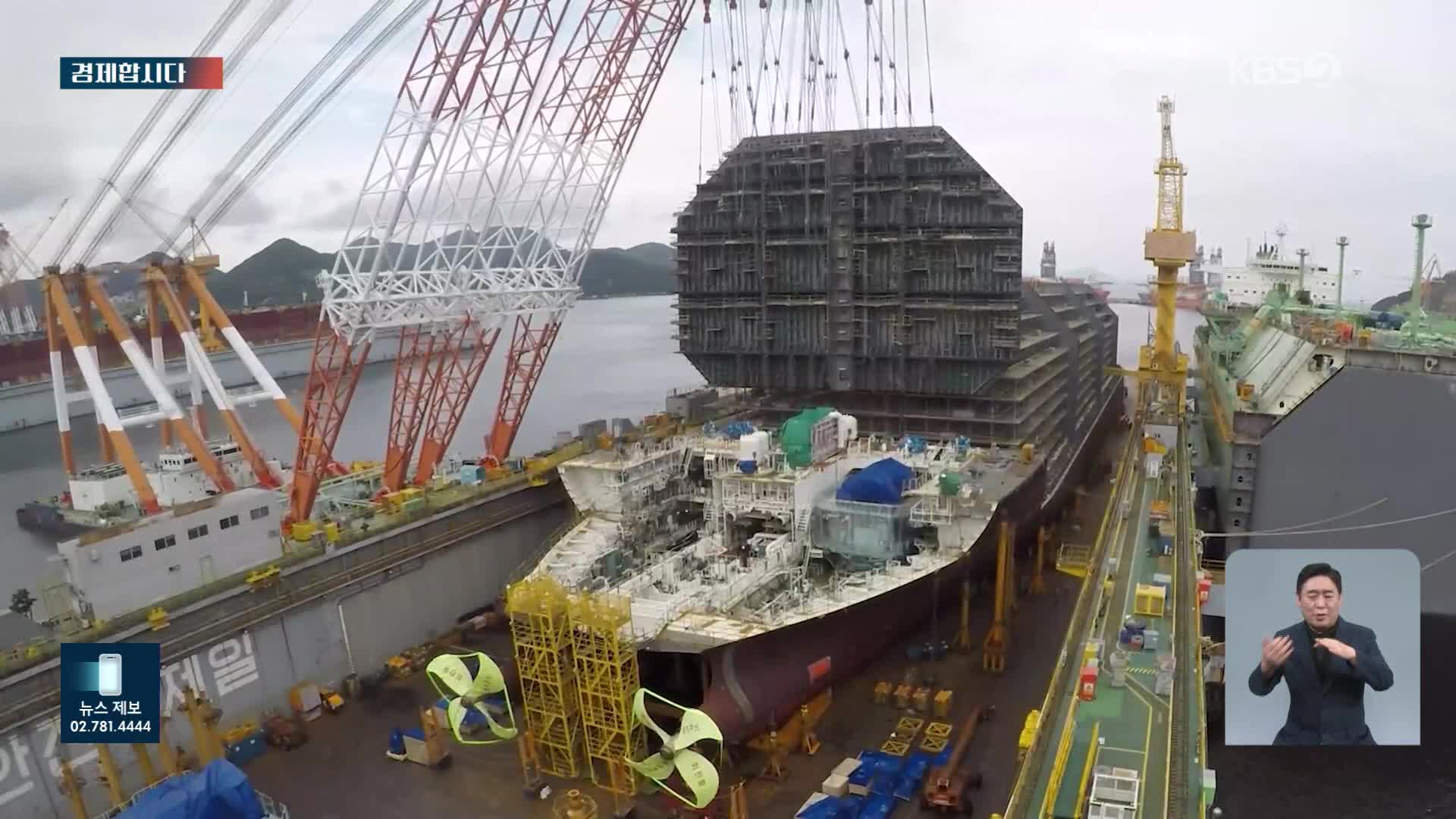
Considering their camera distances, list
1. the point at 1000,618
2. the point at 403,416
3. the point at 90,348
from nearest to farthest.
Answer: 1. the point at 1000,618
2. the point at 403,416
3. the point at 90,348

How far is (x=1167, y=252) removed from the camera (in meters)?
29.5

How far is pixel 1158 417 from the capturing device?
30.5 metres

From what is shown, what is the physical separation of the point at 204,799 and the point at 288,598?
7177 millimetres

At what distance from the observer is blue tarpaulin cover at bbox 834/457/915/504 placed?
1989 cm

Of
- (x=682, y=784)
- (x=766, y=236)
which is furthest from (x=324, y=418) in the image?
(x=682, y=784)

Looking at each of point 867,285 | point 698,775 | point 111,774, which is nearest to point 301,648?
point 111,774

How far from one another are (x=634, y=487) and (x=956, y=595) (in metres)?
8.66

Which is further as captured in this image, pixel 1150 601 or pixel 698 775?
pixel 1150 601

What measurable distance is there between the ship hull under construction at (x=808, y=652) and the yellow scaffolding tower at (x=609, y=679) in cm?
93

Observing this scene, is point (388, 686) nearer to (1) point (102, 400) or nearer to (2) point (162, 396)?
(2) point (162, 396)

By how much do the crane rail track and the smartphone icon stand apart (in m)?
1.75

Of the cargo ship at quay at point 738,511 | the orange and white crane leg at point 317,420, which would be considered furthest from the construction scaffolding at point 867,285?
the orange and white crane leg at point 317,420

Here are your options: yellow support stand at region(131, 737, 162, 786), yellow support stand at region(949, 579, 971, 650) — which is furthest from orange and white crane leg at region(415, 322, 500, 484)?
yellow support stand at region(949, 579, 971, 650)

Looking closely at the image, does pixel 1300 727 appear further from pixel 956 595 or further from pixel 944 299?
pixel 944 299
